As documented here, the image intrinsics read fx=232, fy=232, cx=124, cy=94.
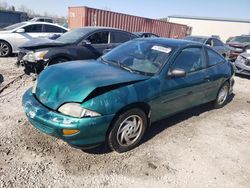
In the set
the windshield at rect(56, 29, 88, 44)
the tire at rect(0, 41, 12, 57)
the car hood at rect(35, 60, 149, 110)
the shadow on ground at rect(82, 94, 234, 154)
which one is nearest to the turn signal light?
the car hood at rect(35, 60, 149, 110)

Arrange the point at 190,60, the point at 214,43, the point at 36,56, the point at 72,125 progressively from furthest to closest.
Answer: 1. the point at 214,43
2. the point at 36,56
3. the point at 190,60
4. the point at 72,125

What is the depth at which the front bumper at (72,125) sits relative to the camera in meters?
2.66

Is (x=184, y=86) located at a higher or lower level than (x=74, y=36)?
lower

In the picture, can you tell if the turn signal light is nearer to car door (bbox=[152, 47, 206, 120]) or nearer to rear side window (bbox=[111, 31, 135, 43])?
car door (bbox=[152, 47, 206, 120])

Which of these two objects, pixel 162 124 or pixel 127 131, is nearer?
pixel 127 131

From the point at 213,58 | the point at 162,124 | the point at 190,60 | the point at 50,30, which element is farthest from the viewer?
the point at 50,30

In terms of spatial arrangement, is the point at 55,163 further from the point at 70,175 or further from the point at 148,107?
the point at 148,107

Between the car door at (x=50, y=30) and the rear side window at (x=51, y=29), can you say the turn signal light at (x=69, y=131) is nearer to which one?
the car door at (x=50, y=30)

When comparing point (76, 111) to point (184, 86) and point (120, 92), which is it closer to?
point (120, 92)

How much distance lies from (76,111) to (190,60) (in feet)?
7.67

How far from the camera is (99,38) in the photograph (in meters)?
6.83

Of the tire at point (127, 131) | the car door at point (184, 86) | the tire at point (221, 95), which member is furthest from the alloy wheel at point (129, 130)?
the tire at point (221, 95)

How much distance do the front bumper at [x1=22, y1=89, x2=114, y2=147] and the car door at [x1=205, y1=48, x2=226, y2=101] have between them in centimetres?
256

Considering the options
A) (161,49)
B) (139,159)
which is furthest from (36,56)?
(139,159)
